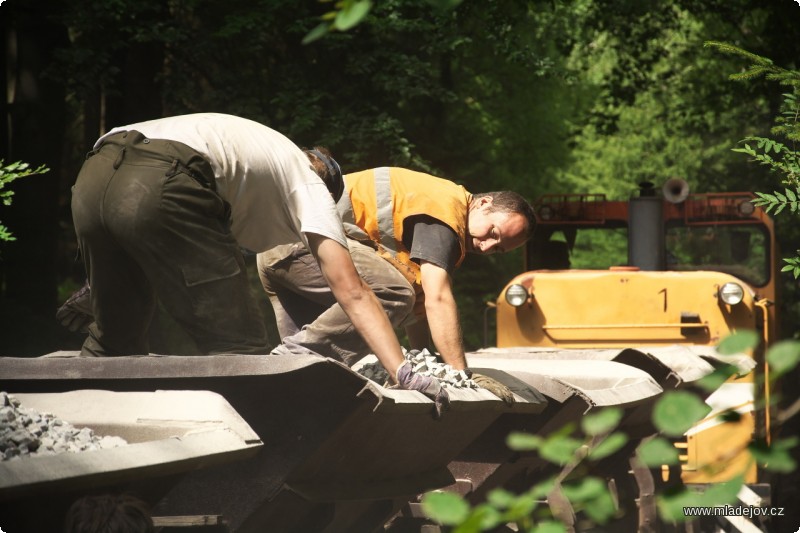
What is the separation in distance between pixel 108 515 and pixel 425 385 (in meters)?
1.68

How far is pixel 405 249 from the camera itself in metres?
5.57

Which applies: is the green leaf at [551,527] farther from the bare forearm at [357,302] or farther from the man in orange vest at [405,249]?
the man in orange vest at [405,249]

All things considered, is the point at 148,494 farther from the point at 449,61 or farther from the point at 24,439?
the point at 449,61

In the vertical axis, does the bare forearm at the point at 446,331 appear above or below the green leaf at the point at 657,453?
below

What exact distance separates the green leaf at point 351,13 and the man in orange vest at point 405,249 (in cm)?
382

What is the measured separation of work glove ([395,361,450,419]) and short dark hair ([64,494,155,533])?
56.5 inches

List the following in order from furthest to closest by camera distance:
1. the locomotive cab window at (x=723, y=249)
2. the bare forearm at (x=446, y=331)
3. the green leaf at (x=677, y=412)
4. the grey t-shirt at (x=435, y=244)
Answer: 1. the locomotive cab window at (x=723, y=249)
2. the grey t-shirt at (x=435, y=244)
3. the bare forearm at (x=446, y=331)
4. the green leaf at (x=677, y=412)

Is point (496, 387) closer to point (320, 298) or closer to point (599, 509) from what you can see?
point (320, 298)

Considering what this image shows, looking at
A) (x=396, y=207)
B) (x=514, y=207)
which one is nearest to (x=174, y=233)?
(x=396, y=207)

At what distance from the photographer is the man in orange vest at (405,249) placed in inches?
201

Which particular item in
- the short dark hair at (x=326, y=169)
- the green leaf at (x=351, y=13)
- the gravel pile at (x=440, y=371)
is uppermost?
the green leaf at (x=351, y=13)

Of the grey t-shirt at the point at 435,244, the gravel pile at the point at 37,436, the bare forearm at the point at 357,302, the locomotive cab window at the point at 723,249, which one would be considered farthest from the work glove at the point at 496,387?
the locomotive cab window at the point at 723,249

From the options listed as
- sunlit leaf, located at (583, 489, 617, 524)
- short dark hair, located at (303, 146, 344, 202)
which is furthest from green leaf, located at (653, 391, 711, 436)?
short dark hair, located at (303, 146, 344, 202)

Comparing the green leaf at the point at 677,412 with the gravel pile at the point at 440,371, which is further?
the gravel pile at the point at 440,371
